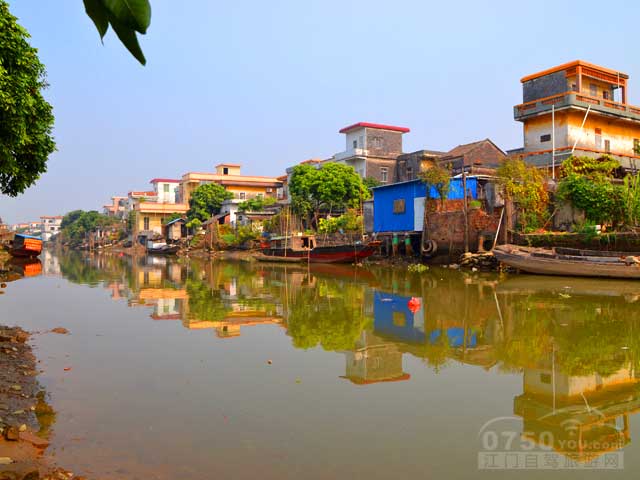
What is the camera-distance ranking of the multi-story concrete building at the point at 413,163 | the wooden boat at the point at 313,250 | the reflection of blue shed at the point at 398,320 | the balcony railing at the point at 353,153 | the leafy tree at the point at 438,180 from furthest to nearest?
1. the balcony railing at the point at 353,153
2. the multi-story concrete building at the point at 413,163
3. the wooden boat at the point at 313,250
4. the leafy tree at the point at 438,180
5. the reflection of blue shed at the point at 398,320

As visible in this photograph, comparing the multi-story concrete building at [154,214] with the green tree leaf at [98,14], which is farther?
the multi-story concrete building at [154,214]

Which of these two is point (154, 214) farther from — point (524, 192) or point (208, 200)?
point (524, 192)

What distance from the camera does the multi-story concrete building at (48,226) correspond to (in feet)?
330

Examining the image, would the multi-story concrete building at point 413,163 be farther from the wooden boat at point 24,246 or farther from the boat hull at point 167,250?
the wooden boat at point 24,246

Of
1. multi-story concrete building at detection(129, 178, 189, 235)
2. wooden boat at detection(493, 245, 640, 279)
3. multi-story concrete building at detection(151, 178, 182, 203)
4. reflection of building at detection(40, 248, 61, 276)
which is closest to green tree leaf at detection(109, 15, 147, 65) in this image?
wooden boat at detection(493, 245, 640, 279)

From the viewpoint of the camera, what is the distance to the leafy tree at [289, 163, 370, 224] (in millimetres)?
31578

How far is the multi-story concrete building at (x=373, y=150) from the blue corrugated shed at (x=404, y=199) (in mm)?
12394

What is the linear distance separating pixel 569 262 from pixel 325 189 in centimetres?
1814

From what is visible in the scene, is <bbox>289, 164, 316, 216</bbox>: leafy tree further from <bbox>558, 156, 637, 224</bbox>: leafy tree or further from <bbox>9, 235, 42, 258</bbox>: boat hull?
<bbox>9, 235, 42, 258</bbox>: boat hull

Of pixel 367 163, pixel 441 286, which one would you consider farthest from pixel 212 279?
pixel 367 163

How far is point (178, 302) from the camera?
1322cm

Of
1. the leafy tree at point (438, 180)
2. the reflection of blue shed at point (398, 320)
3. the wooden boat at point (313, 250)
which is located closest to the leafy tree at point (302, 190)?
the wooden boat at point (313, 250)

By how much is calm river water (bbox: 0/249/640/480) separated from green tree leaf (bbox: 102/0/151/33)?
326cm

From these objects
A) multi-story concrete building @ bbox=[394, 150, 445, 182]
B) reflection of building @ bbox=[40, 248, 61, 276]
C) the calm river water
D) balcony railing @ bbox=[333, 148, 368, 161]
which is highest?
balcony railing @ bbox=[333, 148, 368, 161]
